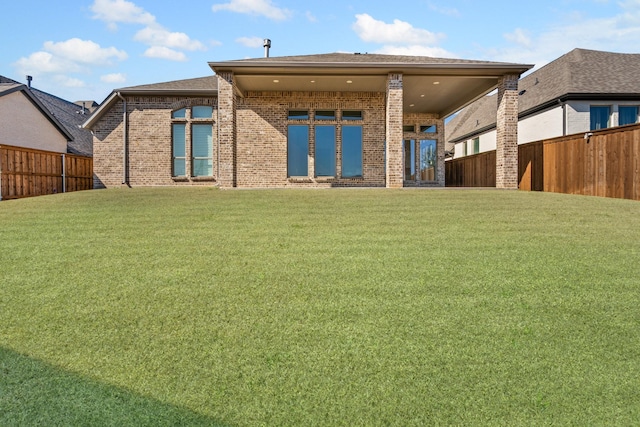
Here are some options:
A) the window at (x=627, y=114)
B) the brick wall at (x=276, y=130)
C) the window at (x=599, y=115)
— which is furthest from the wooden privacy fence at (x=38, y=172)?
the window at (x=627, y=114)

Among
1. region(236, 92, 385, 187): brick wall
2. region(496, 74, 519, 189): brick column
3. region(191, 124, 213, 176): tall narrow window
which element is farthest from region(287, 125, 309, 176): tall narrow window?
region(496, 74, 519, 189): brick column

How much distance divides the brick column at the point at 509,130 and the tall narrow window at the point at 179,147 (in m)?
12.6

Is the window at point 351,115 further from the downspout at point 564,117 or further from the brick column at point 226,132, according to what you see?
the downspout at point 564,117

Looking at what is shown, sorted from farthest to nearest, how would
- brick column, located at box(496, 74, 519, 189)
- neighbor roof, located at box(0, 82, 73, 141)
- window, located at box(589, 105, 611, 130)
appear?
Result: neighbor roof, located at box(0, 82, 73, 141)
window, located at box(589, 105, 611, 130)
brick column, located at box(496, 74, 519, 189)

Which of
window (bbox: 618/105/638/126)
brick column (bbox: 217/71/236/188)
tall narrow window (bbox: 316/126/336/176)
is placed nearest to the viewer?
brick column (bbox: 217/71/236/188)

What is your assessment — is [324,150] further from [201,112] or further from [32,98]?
[32,98]

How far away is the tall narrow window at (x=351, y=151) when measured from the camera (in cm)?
1650

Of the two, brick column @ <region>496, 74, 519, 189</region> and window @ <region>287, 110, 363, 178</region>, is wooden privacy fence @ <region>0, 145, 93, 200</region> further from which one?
brick column @ <region>496, 74, 519, 189</region>

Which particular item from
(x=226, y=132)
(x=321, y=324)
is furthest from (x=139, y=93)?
(x=321, y=324)

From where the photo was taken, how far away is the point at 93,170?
17703 mm

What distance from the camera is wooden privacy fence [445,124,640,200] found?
33.0 feet

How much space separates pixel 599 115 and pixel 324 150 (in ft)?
40.5

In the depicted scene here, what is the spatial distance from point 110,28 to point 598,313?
1418 centimetres

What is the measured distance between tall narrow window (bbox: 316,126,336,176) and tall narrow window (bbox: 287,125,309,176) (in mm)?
451
